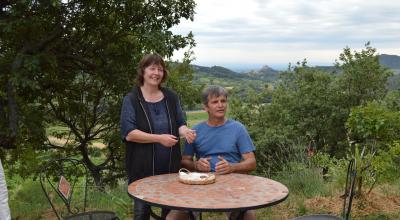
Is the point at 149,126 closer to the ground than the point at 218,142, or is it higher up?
higher up

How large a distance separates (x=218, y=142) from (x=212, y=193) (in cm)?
78

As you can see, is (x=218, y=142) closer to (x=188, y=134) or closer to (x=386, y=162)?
(x=188, y=134)

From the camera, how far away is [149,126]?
3137mm

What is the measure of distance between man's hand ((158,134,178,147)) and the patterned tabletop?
243mm

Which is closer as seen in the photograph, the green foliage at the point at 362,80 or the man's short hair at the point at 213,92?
the man's short hair at the point at 213,92

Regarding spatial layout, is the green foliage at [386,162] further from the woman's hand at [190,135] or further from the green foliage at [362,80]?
the green foliage at [362,80]

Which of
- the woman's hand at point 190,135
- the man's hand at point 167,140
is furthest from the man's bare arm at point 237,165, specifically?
the man's hand at point 167,140

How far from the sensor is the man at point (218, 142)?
10.8 ft

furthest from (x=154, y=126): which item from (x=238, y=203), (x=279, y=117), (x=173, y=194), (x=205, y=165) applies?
(x=279, y=117)

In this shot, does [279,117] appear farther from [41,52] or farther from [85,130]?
[41,52]

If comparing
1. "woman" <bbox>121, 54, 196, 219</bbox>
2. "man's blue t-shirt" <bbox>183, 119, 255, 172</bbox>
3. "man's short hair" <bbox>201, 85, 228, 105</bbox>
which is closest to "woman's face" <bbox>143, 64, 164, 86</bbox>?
"woman" <bbox>121, 54, 196, 219</bbox>

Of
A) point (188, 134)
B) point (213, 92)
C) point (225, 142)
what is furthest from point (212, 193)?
point (213, 92)

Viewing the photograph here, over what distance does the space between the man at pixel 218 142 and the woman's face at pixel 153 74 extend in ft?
1.28

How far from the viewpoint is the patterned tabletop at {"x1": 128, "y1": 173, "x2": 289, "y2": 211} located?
238 centimetres
